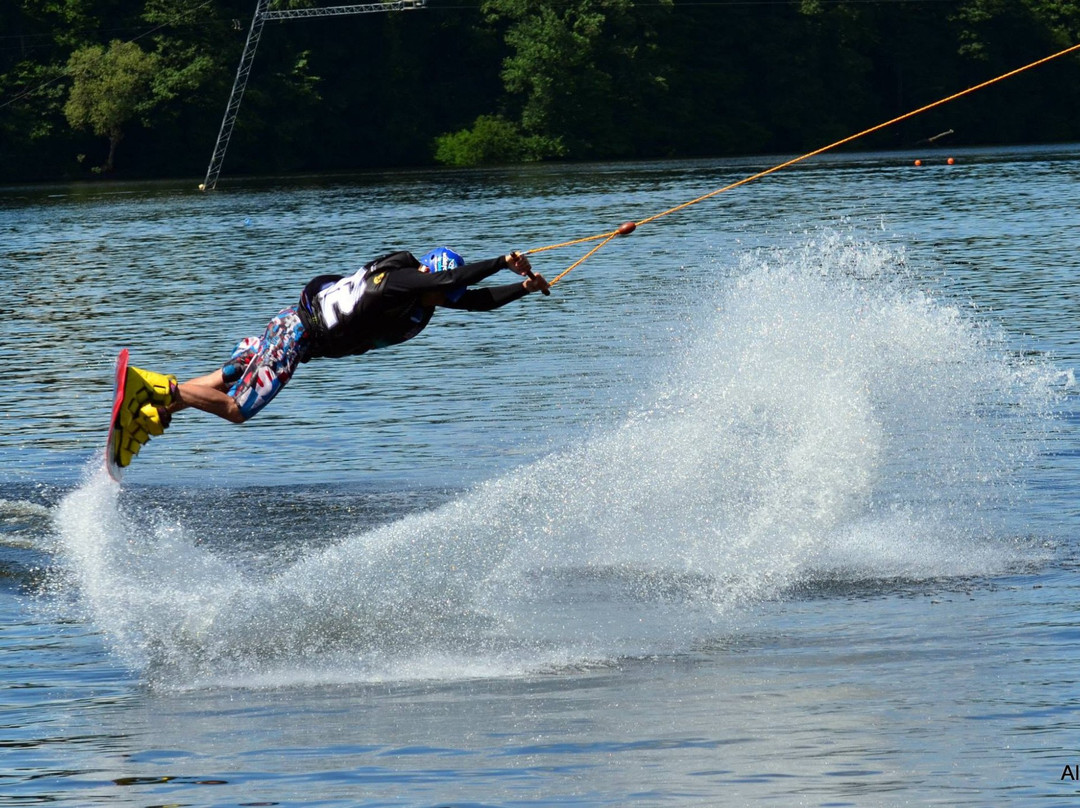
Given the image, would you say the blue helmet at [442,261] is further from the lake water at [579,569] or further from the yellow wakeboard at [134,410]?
the lake water at [579,569]

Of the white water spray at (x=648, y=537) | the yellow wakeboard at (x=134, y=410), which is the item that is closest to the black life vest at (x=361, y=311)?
the yellow wakeboard at (x=134, y=410)

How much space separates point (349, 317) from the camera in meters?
10.4

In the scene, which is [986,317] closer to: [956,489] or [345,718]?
[956,489]

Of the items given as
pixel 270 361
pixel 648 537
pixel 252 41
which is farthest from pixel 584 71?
pixel 270 361

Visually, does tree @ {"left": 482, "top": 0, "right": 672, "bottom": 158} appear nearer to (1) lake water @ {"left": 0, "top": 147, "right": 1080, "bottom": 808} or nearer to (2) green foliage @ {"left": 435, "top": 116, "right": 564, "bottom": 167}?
(2) green foliage @ {"left": 435, "top": 116, "right": 564, "bottom": 167}

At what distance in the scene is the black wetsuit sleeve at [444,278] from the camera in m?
9.97

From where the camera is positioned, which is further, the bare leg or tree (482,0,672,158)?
tree (482,0,672,158)

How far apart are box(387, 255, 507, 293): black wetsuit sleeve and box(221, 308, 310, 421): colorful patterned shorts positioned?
0.82m

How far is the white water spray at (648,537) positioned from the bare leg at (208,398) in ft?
4.01

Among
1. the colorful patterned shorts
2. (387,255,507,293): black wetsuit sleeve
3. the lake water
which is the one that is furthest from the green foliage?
(387,255,507,293): black wetsuit sleeve

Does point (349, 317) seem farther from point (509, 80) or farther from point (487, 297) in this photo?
point (509, 80)

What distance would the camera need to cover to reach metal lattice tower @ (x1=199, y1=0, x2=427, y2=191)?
7906 centimetres

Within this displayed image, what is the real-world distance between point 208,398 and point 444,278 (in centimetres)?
174

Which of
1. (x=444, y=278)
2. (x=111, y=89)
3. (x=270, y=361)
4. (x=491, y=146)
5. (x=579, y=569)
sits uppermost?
(x=111, y=89)
